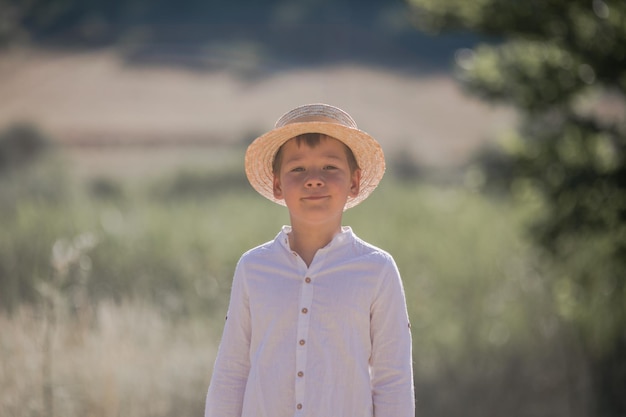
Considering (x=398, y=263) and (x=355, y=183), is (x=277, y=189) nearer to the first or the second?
(x=355, y=183)

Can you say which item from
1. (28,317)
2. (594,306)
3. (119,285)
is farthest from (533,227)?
(28,317)

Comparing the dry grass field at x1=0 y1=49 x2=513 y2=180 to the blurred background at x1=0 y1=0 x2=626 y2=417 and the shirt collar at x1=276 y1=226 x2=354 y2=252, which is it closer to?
the blurred background at x1=0 y1=0 x2=626 y2=417

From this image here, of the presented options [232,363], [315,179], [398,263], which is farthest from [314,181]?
[398,263]

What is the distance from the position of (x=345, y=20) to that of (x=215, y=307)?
34493 mm

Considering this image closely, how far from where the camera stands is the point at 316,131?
2.29 metres

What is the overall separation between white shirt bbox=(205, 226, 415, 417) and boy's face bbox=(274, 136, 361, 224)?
9 centimetres

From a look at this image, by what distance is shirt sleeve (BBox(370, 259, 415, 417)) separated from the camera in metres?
2.17

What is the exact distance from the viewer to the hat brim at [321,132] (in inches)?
89.7

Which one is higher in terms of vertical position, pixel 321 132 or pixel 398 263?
pixel 398 263

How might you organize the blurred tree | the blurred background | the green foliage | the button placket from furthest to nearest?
the green foliage < the blurred tree < the blurred background < the button placket

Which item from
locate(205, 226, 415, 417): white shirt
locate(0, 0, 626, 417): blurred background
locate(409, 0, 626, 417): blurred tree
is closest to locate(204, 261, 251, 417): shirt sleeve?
locate(205, 226, 415, 417): white shirt

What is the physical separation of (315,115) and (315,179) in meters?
0.17

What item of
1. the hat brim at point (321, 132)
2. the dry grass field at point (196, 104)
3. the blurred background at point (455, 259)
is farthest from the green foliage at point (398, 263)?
the dry grass field at point (196, 104)

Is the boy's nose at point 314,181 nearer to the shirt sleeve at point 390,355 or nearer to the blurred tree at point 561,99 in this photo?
the shirt sleeve at point 390,355
